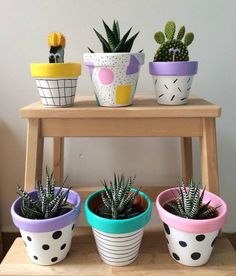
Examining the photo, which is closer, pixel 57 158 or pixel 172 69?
pixel 172 69

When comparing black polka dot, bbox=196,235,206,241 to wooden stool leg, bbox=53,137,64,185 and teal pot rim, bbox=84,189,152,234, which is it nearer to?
teal pot rim, bbox=84,189,152,234

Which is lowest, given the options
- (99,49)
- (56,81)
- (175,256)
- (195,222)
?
(175,256)

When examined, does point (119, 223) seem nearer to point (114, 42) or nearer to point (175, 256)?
point (175, 256)

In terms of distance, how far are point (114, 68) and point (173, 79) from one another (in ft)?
0.44

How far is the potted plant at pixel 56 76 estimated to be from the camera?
0.60 metres

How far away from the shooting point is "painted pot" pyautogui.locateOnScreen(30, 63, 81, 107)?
60 centimetres

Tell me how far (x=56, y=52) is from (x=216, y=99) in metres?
0.53

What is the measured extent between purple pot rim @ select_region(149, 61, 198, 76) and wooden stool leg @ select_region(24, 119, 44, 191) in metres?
0.29

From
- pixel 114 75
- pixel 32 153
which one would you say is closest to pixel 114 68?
pixel 114 75

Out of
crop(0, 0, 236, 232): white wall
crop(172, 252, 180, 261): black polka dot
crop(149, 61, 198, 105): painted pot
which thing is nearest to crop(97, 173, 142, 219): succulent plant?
crop(172, 252, 180, 261): black polka dot

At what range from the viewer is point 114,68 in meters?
0.60

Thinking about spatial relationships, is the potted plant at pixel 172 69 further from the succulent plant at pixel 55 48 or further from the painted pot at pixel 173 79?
the succulent plant at pixel 55 48

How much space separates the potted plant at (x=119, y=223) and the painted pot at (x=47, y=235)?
5 centimetres

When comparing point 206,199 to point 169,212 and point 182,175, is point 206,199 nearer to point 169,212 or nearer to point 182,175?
point 169,212
